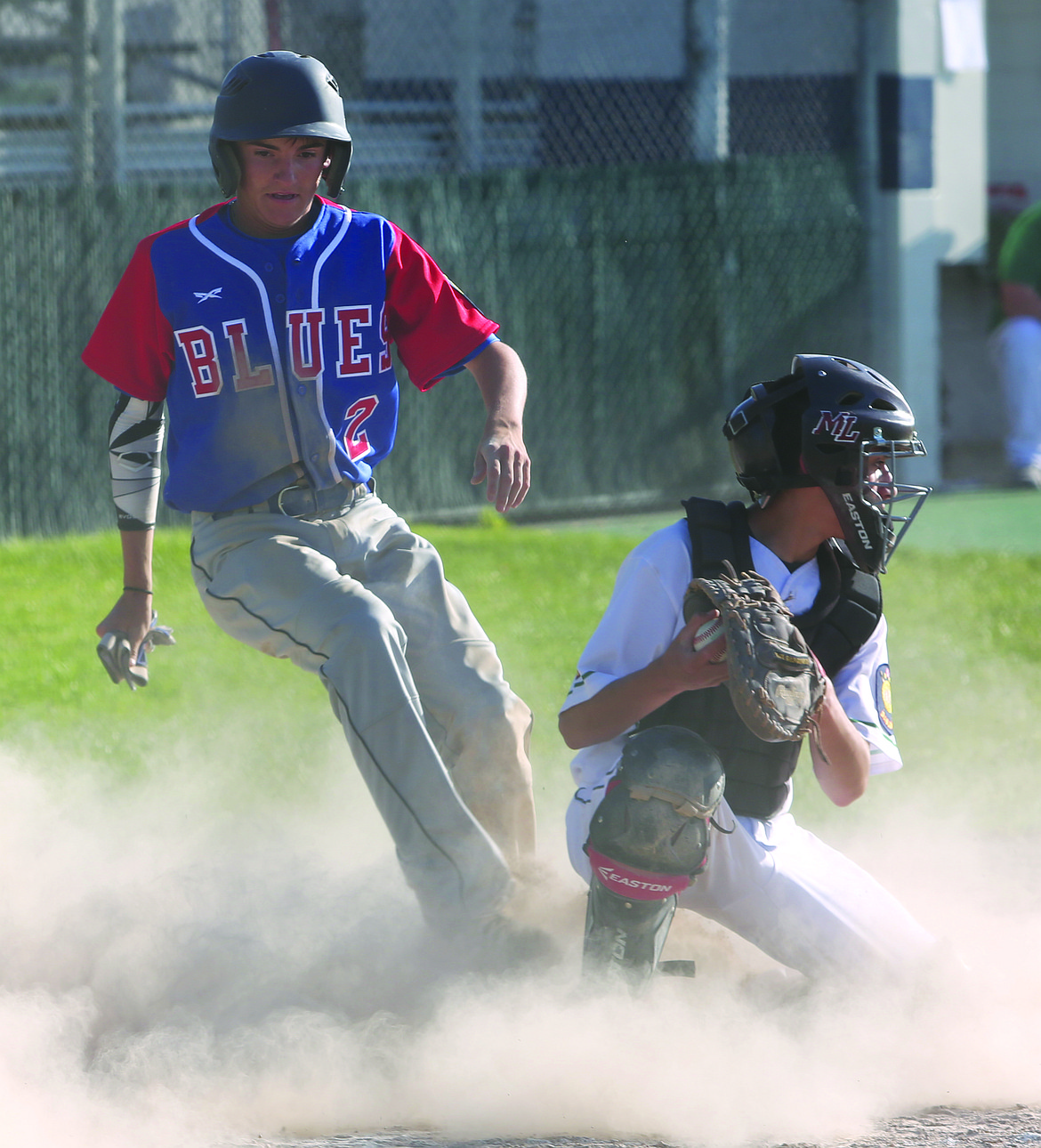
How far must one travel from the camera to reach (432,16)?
9.43 meters

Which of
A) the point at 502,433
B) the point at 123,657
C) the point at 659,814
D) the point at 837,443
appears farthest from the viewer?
the point at 123,657

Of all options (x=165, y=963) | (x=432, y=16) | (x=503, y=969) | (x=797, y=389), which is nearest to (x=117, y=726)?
(x=165, y=963)

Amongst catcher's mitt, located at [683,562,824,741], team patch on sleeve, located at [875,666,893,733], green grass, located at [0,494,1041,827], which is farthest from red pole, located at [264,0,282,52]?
catcher's mitt, located at [683,562,824,741]

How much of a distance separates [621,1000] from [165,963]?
105 centimetres

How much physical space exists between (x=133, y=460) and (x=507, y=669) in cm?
303

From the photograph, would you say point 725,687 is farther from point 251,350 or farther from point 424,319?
point 251,350

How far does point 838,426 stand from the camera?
300 centimetres

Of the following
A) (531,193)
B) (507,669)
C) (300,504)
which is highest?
(531,193)

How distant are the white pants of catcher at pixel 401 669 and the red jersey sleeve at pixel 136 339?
1.18ft

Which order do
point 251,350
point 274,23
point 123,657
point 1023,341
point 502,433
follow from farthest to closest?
point 1023,341, point 274,23, point 123,657, point 251,350, point 502,433

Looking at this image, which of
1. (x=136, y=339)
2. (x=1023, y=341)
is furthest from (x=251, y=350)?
(x=1023, y=341)

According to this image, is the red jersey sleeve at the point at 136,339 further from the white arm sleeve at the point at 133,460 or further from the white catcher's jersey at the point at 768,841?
the white catcher's jersey at the point at 768,841

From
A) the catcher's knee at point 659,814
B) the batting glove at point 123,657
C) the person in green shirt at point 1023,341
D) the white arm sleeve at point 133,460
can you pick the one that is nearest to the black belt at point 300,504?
the white arm sleeve at point 133,460

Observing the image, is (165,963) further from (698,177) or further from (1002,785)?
(698,177)
